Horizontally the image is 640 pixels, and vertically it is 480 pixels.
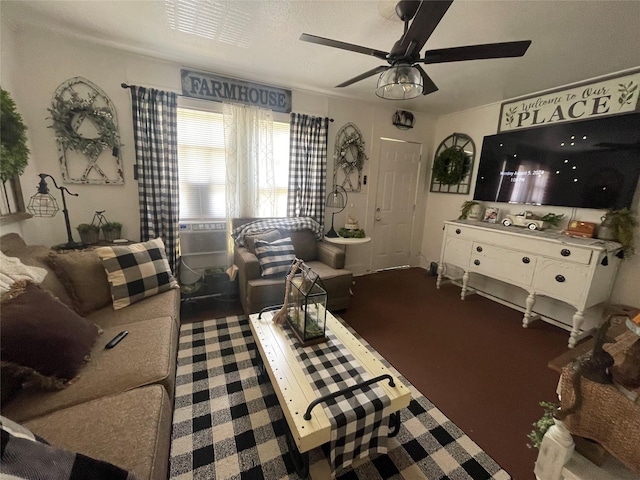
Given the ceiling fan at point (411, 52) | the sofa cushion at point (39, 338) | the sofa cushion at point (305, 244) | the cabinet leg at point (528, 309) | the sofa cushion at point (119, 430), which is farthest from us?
the sofa cushion at point (305, 244)

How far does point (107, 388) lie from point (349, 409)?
1.08 metres

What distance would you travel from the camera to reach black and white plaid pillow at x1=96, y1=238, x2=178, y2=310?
176 cm

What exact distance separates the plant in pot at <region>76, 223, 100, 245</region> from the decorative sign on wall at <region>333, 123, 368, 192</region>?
8.82ft

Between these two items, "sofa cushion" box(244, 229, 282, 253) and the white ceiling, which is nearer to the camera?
the white ceiling

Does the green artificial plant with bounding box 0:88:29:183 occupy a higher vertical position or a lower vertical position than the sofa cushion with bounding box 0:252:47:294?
higher

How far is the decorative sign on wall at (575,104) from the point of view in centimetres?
223

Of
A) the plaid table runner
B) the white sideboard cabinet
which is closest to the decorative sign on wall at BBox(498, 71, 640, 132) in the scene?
the white sideboard cabinet

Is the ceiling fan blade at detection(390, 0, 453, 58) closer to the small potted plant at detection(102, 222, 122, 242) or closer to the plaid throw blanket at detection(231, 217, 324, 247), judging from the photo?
the plaid throw blanket at detection(231, 217, 324, 247)

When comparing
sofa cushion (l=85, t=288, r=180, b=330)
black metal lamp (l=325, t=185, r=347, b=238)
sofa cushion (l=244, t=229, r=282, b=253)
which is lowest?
sofa cushion (l=85, t=288, r=180, b=330)

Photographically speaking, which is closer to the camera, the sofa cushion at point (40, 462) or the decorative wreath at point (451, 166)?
the sofa cushion at point (40, 462)

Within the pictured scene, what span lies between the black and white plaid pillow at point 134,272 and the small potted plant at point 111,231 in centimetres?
75

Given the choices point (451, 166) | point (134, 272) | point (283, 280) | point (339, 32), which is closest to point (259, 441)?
point (283, 280)

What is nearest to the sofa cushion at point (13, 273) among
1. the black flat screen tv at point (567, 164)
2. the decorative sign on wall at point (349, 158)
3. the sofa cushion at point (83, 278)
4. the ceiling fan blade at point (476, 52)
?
the sofa cushion at point (83, 278)

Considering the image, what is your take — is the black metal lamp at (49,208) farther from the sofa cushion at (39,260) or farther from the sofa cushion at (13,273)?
the sofa cushion at (13,273)
